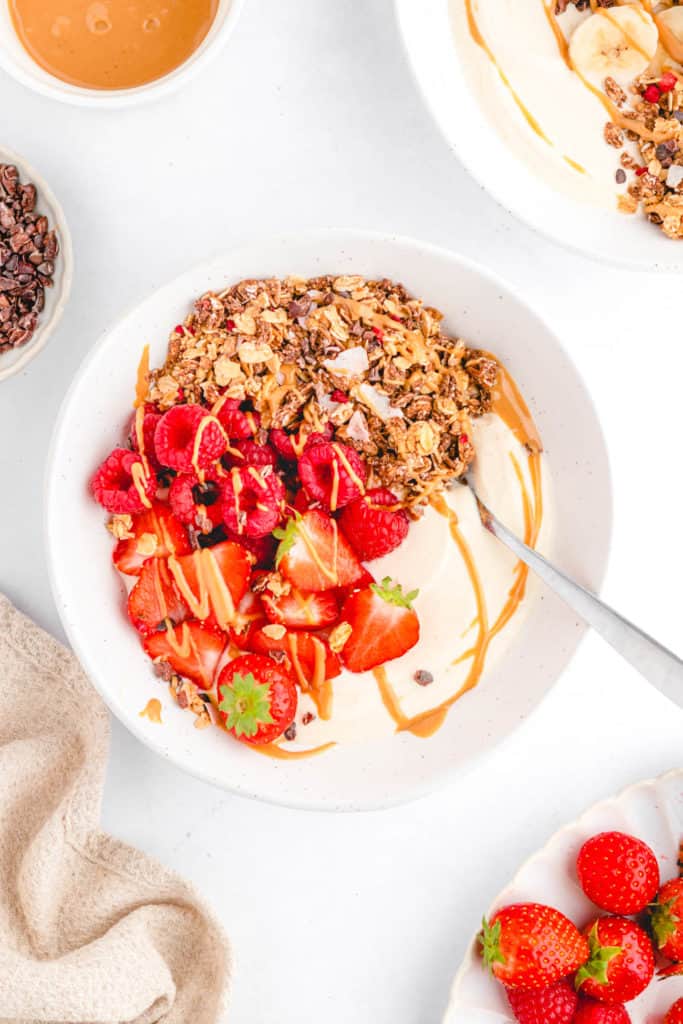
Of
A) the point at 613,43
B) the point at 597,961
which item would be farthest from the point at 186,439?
the point at 597,961

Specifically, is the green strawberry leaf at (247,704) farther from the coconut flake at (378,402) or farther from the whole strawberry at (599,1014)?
the whole strawberry at (599,1014)

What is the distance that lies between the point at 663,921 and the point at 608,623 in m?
0.45

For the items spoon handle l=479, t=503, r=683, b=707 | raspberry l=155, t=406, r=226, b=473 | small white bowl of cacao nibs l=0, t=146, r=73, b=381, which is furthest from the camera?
small white bowl of cacao nibs l=0, t=146, r=73, b=381

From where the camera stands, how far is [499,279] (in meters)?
1.11

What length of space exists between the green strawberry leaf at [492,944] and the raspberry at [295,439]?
56 centimetres

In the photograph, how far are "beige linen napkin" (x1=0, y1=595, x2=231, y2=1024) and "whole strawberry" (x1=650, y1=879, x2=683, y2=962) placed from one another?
0.49 metres

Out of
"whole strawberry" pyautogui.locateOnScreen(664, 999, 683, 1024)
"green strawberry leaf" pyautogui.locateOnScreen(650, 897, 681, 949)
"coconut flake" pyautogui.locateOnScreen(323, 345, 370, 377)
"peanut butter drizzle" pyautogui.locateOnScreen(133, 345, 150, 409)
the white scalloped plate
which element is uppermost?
"peanut butter drizzle" pyautogui.locateOnScreen(133, 345, 150, 409)

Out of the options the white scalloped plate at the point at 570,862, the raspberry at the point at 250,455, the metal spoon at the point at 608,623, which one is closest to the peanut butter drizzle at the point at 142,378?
the raspberry at the point at 250,455

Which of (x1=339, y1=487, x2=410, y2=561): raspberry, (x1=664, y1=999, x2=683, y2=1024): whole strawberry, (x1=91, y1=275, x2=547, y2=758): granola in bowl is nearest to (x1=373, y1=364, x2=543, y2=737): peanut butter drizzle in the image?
(x1=91, y1=275, x2=547, y2=758): granola in bowl

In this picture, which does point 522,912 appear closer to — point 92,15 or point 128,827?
point 128,827

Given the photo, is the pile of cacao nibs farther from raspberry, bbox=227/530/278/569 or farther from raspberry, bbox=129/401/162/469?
raspberry, bbox=227/530/278/569

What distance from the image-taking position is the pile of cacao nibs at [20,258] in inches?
47.1

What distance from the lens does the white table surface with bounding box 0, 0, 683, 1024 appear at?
4.10ft

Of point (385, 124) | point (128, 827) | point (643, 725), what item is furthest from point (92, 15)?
point (643, 725)
